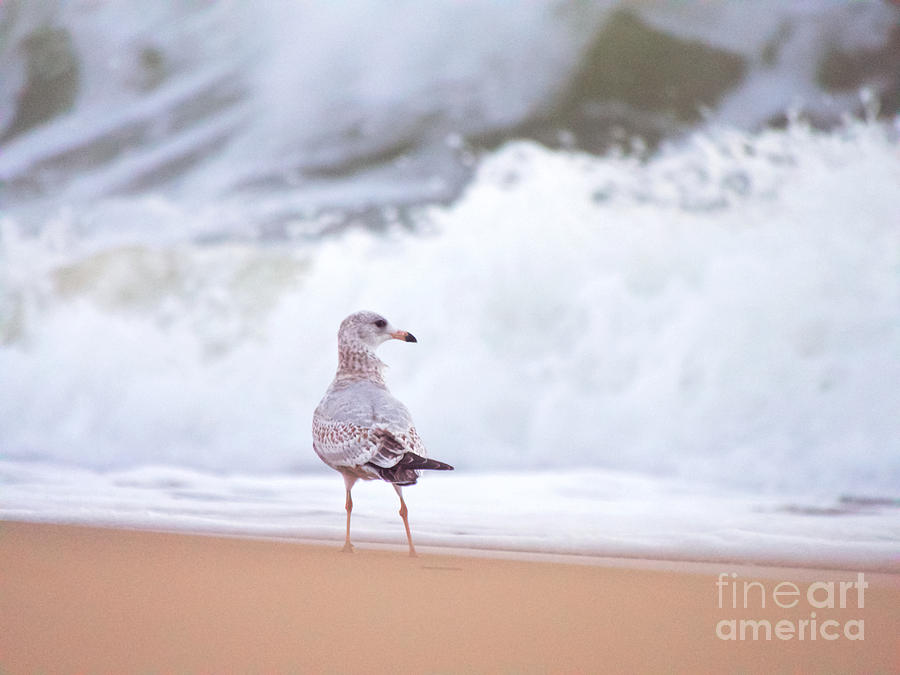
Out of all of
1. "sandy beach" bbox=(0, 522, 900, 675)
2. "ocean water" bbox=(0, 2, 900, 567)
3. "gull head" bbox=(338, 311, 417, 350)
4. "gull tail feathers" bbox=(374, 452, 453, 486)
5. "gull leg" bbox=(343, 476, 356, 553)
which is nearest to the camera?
"sandy beach" bbox=(0, 522, 900, 675)

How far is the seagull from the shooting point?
203 cm

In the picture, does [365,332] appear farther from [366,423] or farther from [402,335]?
[366,423]

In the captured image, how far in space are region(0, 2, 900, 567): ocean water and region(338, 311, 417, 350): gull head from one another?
2.37 feet

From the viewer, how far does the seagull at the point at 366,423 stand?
6.67 ft

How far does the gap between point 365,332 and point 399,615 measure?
2.85ft

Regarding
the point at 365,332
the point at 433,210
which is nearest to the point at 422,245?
the point at 433,210

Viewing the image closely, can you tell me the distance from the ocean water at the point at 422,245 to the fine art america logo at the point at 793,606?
884 millimetres

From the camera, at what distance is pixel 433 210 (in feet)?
12.9

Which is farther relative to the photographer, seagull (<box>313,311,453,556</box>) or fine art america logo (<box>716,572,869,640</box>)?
seagull (<box>313,311,453,556</box>)

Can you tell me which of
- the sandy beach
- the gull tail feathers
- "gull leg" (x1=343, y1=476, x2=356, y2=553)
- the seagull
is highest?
the seagull

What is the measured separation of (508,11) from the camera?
13.6ft

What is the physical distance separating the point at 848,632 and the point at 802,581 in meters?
0.45

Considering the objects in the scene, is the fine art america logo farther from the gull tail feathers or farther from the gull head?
the gull head

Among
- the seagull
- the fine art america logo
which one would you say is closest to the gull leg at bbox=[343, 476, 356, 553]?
the seagull
